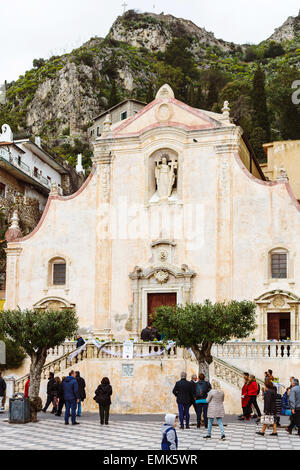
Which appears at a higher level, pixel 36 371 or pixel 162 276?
pixel 162 276

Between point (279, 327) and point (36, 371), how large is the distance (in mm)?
12157

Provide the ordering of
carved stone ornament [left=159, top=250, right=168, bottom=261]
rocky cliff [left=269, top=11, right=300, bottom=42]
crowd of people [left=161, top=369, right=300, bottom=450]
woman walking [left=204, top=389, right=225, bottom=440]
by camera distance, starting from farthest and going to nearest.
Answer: rocky cliff [left=269, top=11, right=300, bottom=42], carved stone ornament [left=159, top=250, right=168, bottom=261], crowd of people [left=161, top=369, right=300, bottom=450], woman walking [left=204, top=389, right=225, bottom=440]

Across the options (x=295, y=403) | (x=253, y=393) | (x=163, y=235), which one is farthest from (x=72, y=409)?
(x=163, y=235)

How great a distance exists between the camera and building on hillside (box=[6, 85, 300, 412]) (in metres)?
32.5

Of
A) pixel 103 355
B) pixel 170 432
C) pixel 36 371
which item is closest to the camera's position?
pixel 170 432

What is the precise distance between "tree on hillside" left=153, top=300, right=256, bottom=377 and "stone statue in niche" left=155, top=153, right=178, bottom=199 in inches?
430

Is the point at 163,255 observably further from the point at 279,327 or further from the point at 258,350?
the point at 258,350

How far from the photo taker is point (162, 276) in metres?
33.7

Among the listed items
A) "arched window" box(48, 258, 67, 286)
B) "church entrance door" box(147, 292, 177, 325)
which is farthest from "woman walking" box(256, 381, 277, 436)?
"arched window" box(48, 258, 67, 286)

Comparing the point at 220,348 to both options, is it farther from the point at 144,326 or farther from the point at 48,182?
the point at 48,182

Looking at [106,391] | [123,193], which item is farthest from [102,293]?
[106,391]

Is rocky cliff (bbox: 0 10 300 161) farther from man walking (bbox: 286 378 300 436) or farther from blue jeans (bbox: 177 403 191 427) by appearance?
man walking (bbox: 286 378 300 436)
